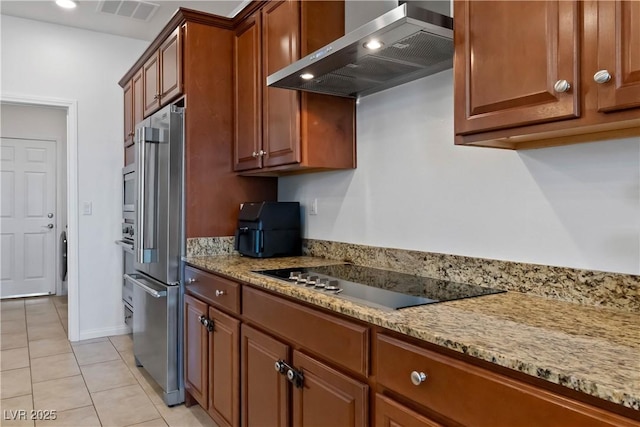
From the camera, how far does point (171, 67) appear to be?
2.83 m

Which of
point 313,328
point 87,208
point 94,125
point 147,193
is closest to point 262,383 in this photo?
point 313,328

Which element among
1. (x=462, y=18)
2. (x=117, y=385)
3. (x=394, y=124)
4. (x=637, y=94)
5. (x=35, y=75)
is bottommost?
(x=117, y=385)

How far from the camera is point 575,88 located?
1.06m

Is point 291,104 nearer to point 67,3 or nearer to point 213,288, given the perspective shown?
point 213,288

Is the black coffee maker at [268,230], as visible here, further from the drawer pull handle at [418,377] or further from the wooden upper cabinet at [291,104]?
the drawer pull handle at [418,377]

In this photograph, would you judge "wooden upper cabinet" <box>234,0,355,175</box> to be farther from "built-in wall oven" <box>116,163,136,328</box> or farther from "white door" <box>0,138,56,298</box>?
"white door" <box>0,138,56,298</box>

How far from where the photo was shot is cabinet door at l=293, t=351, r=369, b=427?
1272 millimetres

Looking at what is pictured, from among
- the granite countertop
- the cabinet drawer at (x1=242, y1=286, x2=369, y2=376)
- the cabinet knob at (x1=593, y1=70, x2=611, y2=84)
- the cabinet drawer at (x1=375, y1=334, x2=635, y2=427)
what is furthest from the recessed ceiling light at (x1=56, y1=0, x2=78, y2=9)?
the cabinet knob at (x1=593, y1=70, x2=611, y2=84)

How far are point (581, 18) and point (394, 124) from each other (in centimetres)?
108

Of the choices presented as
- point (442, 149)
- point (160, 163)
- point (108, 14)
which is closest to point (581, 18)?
point (442, 149)

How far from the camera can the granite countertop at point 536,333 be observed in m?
0.77

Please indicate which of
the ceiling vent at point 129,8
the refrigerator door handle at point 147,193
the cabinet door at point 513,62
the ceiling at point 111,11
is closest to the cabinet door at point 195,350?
the refrigerator door handle at point 147,193

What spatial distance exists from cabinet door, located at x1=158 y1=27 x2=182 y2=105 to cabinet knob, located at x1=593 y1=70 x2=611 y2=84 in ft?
7.47

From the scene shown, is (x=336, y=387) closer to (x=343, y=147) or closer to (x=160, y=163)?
(x=343, y=147)
